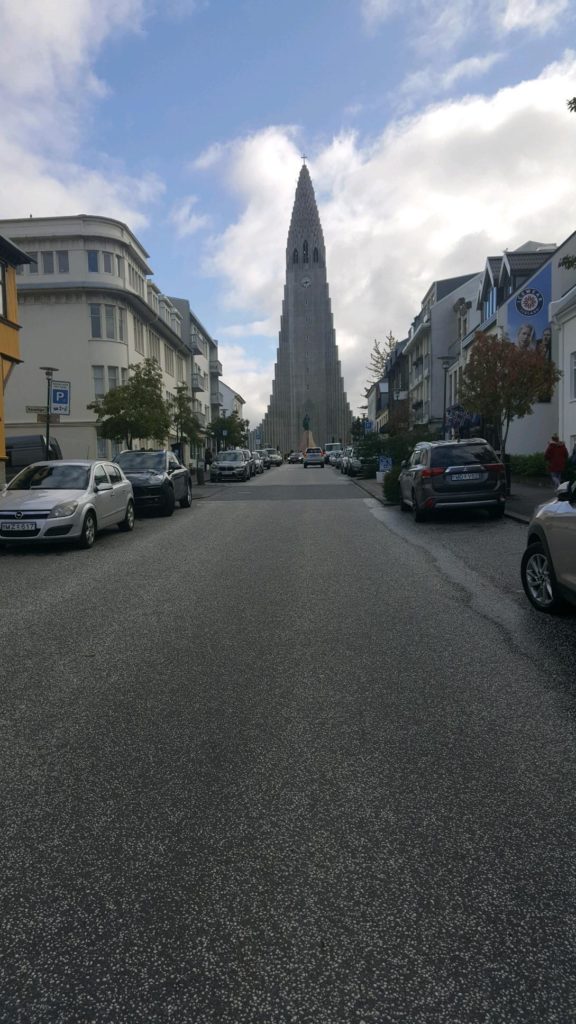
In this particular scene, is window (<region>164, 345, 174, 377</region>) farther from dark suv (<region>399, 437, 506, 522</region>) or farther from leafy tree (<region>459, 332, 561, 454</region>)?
dark suv (<region>399, 437, 506, 522</region>)

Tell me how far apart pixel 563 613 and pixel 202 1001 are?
5.59 metres

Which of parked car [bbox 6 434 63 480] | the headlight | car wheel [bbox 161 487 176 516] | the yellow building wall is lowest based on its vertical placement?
car wheel [bbox 161 487 176 516]

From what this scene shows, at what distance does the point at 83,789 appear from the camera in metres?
3.45

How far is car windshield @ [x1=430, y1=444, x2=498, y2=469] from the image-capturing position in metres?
15.2

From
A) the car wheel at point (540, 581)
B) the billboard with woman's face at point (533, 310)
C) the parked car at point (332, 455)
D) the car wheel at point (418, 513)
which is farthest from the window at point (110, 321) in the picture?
the car wheel at point (540, 581)

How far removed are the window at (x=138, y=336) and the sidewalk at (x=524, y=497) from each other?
24.3 metres

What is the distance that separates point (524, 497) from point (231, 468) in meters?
23.6

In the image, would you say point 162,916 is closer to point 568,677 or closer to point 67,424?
point 568,677

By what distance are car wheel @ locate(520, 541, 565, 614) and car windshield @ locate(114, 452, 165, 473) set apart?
13340 millimetres

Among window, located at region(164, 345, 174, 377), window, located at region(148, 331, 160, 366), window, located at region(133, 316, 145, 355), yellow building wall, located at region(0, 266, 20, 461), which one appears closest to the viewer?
yellow building wall, located at region(0, 266, 20, 461)

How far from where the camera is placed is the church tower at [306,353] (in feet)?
469

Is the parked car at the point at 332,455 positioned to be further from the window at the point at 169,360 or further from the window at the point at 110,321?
the window at the point at 110,321

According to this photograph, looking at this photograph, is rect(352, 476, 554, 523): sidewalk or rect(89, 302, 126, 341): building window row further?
rect(89, 302, 126, 341): building window row

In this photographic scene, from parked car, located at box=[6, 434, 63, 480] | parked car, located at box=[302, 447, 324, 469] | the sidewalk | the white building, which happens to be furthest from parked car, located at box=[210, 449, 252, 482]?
parked car, located at box=[302, 447, 324, 469]
